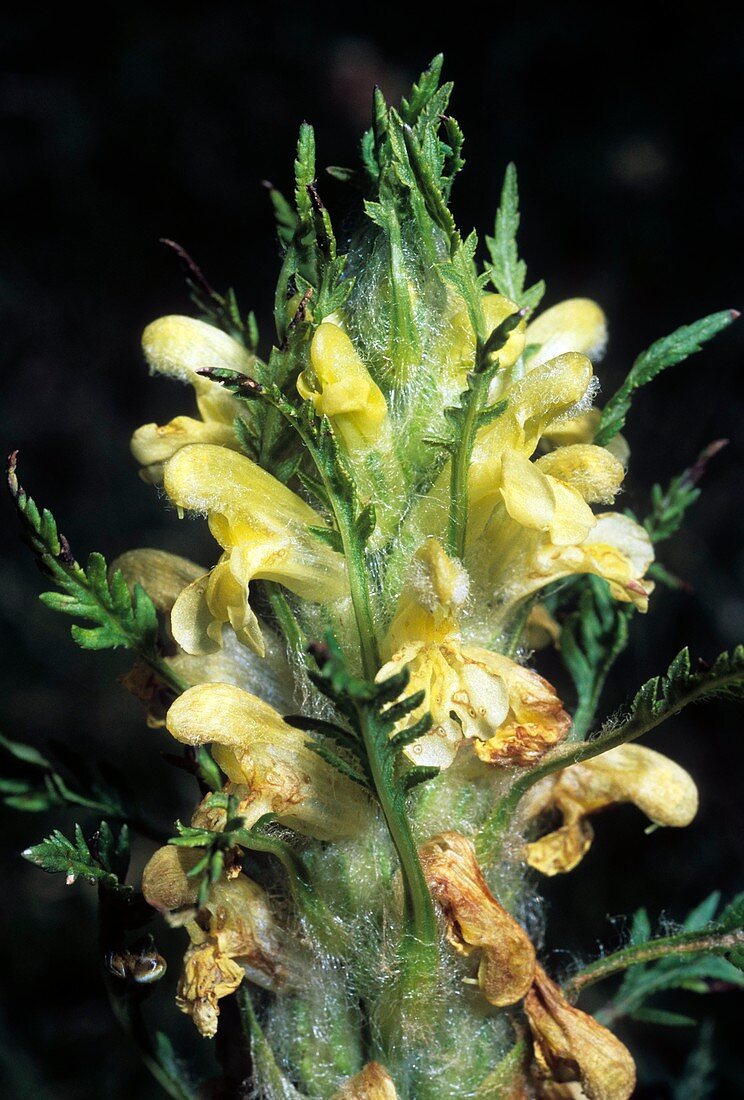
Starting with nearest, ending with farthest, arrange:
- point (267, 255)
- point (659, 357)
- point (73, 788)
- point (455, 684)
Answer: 1. point (455, 684)
2. point (659, 357)
3. point (73, 788)
4. point (267, 255)

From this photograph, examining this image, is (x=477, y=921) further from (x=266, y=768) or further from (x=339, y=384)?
(x=339, y=384)

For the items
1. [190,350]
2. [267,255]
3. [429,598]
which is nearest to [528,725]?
[429,598]

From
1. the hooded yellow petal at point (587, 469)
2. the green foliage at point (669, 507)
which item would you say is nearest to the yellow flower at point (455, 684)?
the hooded yellow petal at point (587, 469)

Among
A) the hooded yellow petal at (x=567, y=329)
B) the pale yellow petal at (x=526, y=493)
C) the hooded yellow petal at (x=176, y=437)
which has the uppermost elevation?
the hooded yellow petal at (x=567, y=329)

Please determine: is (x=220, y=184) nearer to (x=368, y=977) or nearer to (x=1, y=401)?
(x=1, y=401)

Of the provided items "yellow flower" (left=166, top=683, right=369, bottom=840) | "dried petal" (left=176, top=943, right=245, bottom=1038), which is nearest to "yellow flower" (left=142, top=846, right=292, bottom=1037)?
"dried petal" (left=176, top=943, right=245, bottom=1038)

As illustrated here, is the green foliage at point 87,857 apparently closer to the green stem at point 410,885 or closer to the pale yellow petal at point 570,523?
the green stem at point 410,885
